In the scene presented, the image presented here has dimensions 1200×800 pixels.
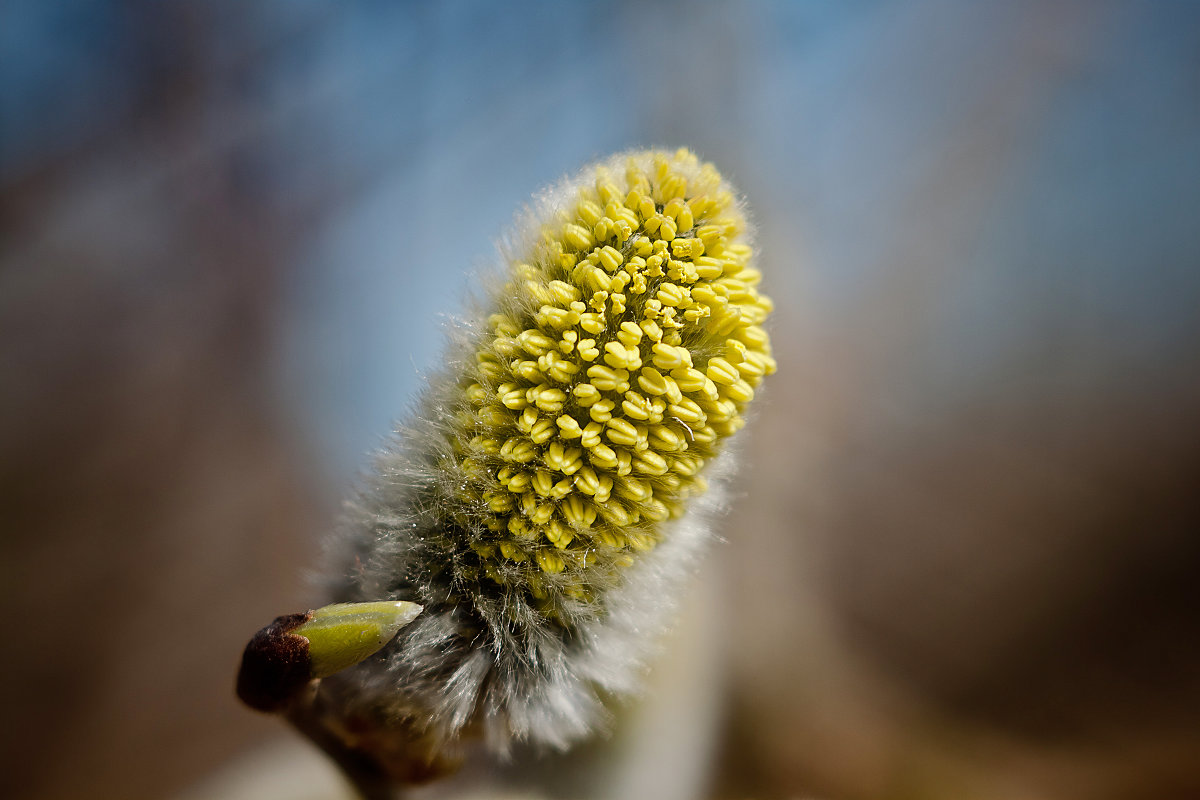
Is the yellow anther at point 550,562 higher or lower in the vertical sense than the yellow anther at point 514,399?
lower

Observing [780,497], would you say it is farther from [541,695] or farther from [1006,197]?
[541,695]

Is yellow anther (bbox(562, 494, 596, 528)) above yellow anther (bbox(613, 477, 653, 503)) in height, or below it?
below

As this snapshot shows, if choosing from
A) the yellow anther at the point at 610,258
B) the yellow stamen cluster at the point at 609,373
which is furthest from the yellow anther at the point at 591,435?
the yellow anther at the point at 610,258

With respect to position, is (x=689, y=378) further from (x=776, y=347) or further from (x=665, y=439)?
(x=776, y=347)

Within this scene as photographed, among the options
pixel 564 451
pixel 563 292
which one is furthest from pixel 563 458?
pixel 563 292

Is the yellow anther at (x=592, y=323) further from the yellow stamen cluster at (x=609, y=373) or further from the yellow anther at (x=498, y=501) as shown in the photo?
the yellow anther at (x=498, y=501)

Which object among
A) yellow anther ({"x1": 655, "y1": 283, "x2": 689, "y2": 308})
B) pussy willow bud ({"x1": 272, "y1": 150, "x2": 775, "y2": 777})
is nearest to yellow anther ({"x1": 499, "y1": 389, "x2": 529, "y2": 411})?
pussy willow bud ({"x1": 272, "y1": 150, "x2": 775, "y2": 777})

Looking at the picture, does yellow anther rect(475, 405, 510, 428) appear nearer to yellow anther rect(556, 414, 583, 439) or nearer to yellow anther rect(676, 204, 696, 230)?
yellow anther rect(556, 414, 583, 439)
